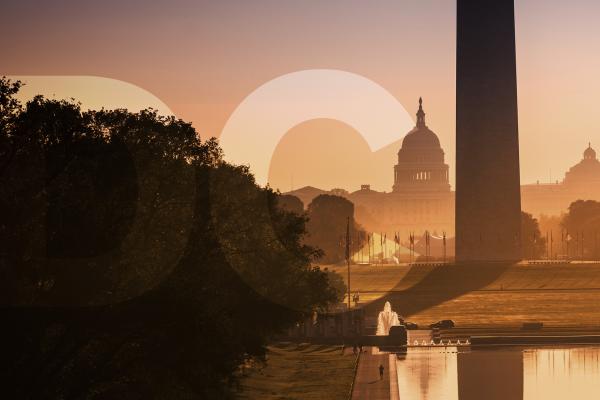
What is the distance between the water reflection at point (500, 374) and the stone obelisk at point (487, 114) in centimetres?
5131

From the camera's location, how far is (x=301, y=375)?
71.5 metres

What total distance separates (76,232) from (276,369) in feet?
111

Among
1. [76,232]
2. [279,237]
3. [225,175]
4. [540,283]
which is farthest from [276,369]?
[540,283]

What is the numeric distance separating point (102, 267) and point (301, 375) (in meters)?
29.6

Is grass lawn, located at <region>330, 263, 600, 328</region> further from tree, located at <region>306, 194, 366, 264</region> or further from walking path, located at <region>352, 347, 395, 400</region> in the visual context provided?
tree, located at <region>306, 194, 366, 264</region>

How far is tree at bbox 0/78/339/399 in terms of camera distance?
39.9 meters

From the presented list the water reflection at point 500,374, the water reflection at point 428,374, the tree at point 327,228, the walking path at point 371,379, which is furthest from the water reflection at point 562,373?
the tree at point 327,228

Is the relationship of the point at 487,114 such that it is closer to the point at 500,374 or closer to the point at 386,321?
the point at 386,321

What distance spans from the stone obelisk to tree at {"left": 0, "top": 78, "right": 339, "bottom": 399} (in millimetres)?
82513

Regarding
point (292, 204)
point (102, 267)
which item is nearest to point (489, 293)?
point (292, 204)

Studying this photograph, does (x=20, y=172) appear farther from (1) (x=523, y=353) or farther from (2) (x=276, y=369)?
(1) (x=523, y=353)

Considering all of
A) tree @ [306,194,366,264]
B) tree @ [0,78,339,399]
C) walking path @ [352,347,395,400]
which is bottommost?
walking path @ [352,347,395,400]

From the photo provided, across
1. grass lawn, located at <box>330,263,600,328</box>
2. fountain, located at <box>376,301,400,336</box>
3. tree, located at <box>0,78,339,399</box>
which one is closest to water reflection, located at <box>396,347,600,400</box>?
fountain, located at <box>376,301,400,336</box>

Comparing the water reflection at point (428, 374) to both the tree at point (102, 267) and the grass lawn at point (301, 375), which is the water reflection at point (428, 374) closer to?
the grass lawn at point (301, 375)
